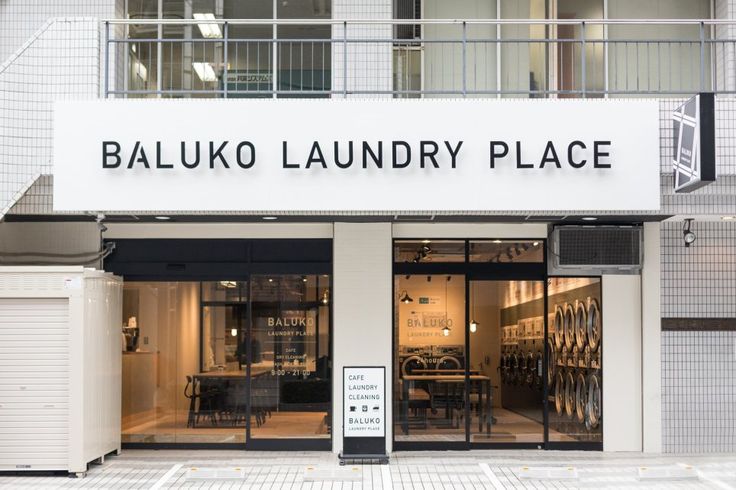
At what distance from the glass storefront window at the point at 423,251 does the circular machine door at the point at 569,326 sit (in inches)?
74.3

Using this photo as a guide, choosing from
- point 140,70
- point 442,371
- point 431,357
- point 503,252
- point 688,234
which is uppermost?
point 140,70

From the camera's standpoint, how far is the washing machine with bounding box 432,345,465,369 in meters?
14.3

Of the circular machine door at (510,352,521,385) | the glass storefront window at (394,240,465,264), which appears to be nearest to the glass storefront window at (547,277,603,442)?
the circular machine door at (510,352,521,385)

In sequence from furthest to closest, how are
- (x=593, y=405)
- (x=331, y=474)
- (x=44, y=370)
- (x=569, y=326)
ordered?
(x=569, y=326) → (x=593, y=405) → (x=44, y=370) → (x=331, y=474)

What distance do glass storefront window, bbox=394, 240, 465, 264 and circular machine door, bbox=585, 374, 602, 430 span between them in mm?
2782

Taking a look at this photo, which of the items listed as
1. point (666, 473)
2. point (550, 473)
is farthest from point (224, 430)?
point (666, 473)

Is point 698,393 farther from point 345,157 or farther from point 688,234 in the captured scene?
point 345,157

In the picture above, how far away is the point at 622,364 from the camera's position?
14.1 metres

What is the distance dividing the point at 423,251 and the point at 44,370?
5.69 metres

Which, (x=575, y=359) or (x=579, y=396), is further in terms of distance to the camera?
(x=575, y=359)

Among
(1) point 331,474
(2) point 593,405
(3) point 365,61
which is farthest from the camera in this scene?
(2) point 593,405

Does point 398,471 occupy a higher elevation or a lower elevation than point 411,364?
lower

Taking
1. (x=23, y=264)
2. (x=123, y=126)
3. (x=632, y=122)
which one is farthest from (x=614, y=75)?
(x=23, y=264)

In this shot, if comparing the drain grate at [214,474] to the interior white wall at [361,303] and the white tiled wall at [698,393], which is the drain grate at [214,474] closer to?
the interior white wall at [361,303]
